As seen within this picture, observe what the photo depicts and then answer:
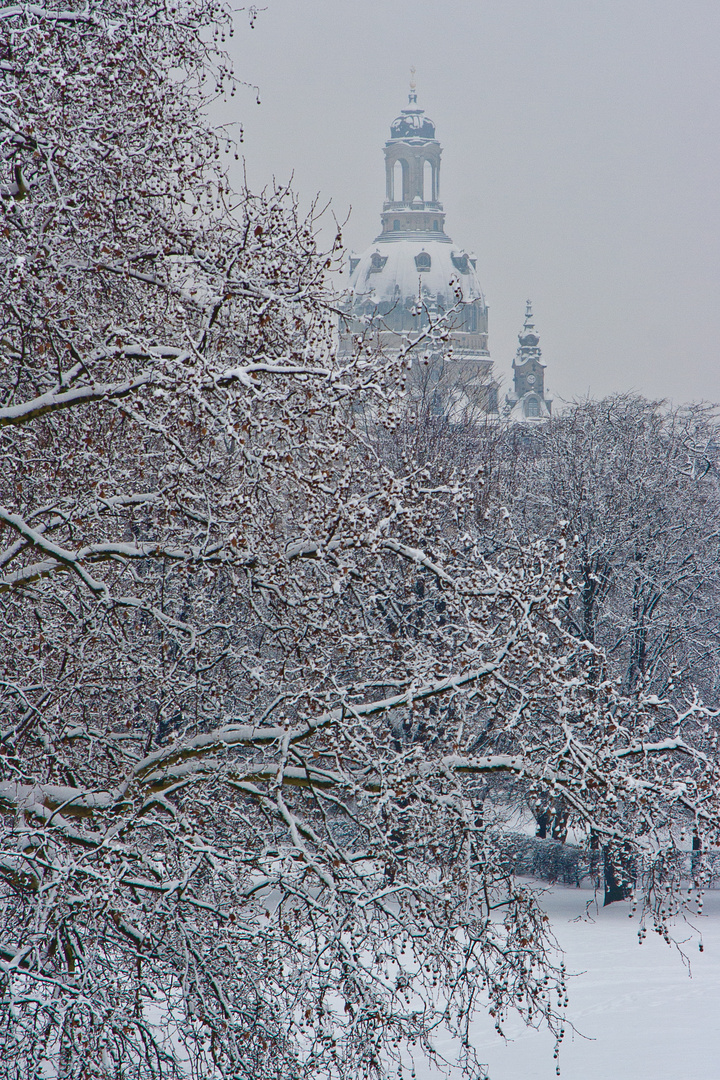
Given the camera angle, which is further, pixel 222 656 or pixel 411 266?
pixel 411 266

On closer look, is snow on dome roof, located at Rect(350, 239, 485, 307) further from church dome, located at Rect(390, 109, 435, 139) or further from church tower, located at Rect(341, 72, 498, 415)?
church dome, located at Rect(390, 109, 435, 139)

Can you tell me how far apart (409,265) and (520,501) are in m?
105

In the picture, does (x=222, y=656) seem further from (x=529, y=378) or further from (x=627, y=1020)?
(x=529, y=378)

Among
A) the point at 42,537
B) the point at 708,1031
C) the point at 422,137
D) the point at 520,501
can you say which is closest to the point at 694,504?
the point at 520,501

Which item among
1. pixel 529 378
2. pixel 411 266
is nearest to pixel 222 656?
pixel 529 378

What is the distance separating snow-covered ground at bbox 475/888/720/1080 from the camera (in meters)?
11.8

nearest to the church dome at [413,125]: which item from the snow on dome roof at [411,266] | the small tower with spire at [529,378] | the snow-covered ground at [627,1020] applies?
the snow on dome roof at [411,266]

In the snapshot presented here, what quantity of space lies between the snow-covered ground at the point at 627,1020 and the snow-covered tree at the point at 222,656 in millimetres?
4145

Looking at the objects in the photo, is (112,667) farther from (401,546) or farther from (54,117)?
(54,117)

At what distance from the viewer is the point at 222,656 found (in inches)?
271

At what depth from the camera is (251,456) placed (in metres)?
5.44

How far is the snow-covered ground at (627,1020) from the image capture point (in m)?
11.8

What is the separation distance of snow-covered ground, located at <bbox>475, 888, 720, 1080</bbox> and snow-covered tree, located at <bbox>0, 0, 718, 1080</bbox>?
13.6 feet

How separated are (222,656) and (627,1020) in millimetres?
9273
